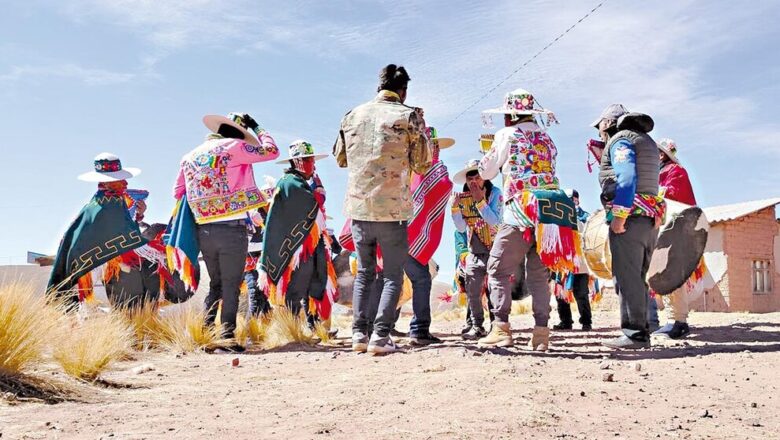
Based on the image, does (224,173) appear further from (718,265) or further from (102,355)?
(718,265)

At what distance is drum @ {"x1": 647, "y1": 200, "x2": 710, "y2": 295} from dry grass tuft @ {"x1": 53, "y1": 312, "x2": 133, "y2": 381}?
4741 mm

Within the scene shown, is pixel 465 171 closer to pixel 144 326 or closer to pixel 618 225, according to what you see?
pixel 618 225

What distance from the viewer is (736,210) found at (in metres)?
18.5

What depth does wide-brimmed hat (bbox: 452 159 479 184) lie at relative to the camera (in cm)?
761

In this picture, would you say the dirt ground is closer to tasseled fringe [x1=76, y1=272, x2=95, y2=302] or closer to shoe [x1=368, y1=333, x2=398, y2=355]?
shoe [x1=368, y1=333, x2=398, y2=355]

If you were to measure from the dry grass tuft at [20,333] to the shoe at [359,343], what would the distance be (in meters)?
2.21

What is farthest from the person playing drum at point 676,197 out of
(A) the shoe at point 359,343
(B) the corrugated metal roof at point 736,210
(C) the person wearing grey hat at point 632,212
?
(B) the corrugated metal roof at point 736,210

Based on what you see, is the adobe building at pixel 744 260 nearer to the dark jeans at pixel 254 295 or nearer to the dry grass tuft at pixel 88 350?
the dark jeans at pixel 254 295

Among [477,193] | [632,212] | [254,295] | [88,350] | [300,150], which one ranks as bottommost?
[88,350]

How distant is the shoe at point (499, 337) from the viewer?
5.65 meters

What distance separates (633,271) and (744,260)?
14050 millimetres

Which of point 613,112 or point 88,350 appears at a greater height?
point 613,112

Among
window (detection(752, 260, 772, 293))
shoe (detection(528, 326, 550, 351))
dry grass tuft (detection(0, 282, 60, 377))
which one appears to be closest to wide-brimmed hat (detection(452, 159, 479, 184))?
shoe (detection(528, 326, 550, 351))

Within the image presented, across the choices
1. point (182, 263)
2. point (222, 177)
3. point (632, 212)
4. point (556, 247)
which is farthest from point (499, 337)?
point (182, 263)
